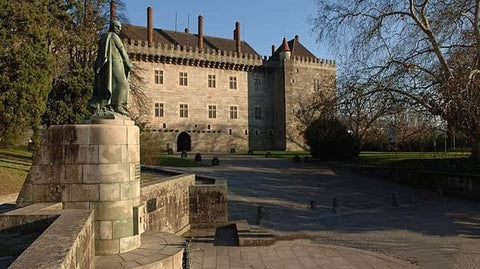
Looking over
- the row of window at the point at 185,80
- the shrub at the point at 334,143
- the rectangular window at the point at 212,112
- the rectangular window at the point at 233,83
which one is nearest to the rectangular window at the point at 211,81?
the row of window at the point at 185,80

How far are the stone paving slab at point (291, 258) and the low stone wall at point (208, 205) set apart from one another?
2.65m

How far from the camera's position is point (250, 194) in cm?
1856

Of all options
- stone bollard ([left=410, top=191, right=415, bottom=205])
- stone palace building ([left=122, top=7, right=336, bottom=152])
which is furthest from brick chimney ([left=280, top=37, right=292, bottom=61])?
stone bollard ([left=410, top=191, right=415, bottom=205])

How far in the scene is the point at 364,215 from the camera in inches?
587

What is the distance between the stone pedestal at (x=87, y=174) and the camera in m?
6.64

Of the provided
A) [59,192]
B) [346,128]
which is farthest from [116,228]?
[346,128]

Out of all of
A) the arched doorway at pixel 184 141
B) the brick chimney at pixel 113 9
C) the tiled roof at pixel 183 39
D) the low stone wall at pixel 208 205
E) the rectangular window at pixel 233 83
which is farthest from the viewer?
the rectangular window at pixel 233 83

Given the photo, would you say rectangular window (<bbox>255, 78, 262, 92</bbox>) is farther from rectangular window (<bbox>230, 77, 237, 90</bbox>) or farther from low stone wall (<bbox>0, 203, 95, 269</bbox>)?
low stone wall (<bbox>0, 203, 95, 269</bbox>)

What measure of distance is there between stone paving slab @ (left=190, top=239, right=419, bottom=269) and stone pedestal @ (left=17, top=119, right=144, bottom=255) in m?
2.65

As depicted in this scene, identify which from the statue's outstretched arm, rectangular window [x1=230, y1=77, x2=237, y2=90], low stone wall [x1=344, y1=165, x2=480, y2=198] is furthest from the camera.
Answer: rectangular window [x1=230, y1=77, x2=237, y2=90]

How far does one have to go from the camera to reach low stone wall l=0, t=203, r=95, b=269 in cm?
309

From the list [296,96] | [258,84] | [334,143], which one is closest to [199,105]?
[258,84]

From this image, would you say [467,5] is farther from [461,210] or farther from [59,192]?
[59,192]

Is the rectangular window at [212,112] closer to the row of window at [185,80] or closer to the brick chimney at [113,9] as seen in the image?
the row of window at [185,80]
